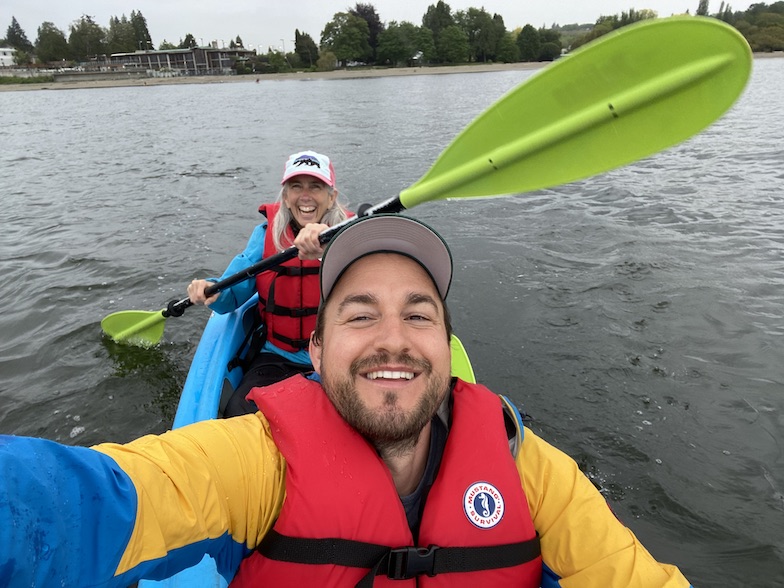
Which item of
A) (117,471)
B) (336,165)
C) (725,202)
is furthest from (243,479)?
(336,165)

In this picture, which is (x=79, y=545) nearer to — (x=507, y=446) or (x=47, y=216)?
(x=507, y=446)

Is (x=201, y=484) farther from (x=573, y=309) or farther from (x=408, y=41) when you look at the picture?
(x=408, y=41)

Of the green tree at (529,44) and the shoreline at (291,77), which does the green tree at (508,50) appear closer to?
the green tree at (529,44)

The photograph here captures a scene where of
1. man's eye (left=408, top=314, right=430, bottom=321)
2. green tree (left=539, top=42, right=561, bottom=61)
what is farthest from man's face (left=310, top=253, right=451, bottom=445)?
green tree (left=539, top=42, right=561, bottom=61)

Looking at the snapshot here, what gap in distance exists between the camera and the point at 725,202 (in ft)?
27.4

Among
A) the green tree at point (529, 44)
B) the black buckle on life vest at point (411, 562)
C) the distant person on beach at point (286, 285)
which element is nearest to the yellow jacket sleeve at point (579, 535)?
the black buckle on life vest at point (411, 562)

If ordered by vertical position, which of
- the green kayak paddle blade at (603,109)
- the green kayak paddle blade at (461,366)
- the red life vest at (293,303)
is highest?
the green kayak paddle blade at (603,109)

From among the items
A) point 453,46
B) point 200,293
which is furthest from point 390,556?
point 453,46

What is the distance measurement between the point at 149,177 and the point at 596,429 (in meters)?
11.3

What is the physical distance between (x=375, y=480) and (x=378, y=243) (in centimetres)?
71

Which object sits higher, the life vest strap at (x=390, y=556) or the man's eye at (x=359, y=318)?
the man's eye at (x=359, y=318)

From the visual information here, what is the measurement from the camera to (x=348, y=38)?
238 ft

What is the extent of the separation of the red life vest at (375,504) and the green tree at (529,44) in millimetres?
79559

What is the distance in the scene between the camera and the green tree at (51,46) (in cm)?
7675
